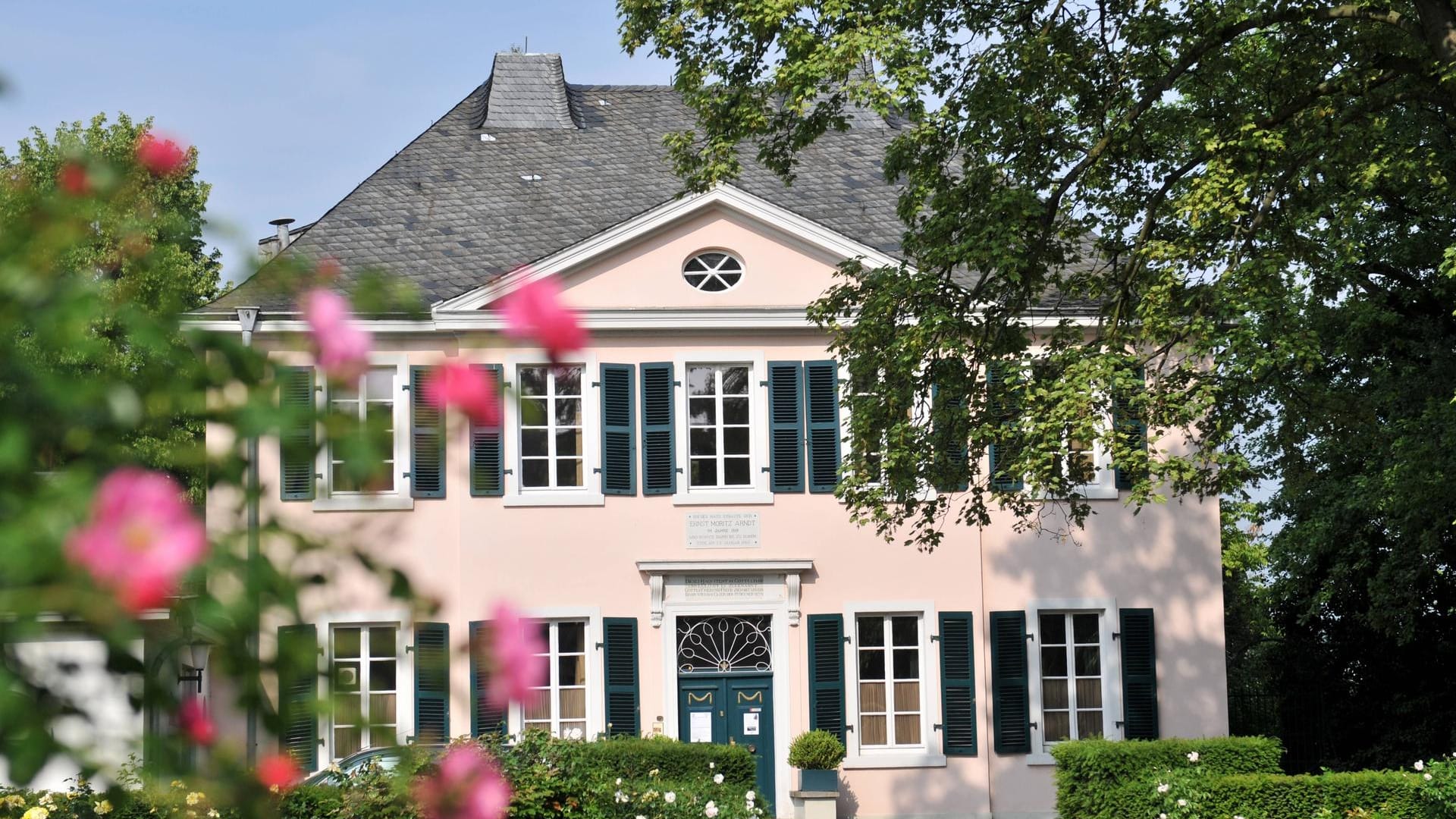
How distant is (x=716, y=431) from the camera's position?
21.9 metres

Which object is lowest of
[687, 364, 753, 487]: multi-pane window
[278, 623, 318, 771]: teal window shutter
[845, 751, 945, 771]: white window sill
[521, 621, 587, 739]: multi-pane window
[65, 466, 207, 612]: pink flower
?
[845, 751, 945, 771]: white window sill

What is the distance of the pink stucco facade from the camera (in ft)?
70.5

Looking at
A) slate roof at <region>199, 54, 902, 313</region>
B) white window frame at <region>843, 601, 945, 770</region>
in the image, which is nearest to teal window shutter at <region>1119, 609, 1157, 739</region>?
white window frame at <region>843, 601, 945, 770</region>

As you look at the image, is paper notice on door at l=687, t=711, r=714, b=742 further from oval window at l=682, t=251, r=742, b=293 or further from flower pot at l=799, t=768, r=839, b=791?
oval window at l=682, t=251, r=742, b=293

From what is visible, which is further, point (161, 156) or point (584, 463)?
point (584, 463)

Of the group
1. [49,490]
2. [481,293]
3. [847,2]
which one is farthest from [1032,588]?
→ [49,490]

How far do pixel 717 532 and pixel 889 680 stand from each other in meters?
2.83

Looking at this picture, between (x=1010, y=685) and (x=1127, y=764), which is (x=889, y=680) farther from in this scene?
(x=1127, y=764)

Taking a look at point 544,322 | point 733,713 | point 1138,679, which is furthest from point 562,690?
point 544,322

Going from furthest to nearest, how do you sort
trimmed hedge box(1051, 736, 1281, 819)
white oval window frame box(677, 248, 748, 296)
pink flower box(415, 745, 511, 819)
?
white oval window frame box(677, 248, 748, 296)
trimmed hedge box(1051, 736, 1281, 819)
pink flower box(415, 745, 511, 819)

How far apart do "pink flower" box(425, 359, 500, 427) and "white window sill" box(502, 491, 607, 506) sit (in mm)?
19275

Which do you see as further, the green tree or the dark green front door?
the dark green front door

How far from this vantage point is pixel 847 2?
15.2 m

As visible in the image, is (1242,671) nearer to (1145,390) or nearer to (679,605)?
(679,605)
